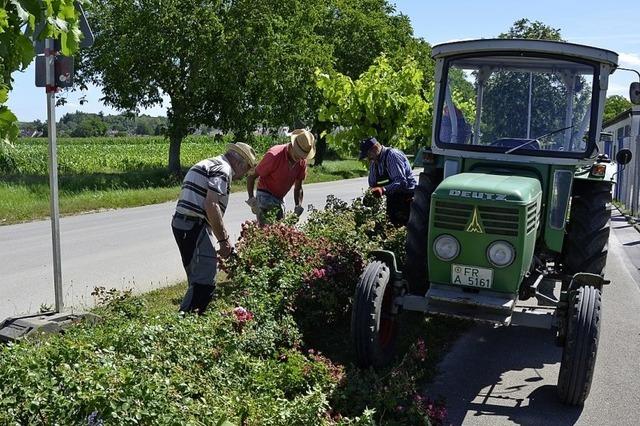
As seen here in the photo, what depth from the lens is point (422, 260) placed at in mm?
6852

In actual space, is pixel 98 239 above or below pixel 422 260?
below

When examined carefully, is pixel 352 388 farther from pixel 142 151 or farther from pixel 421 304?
pixel 142 151

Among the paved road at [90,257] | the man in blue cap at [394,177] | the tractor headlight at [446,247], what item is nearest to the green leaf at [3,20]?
the tractor headlight at [446,247]

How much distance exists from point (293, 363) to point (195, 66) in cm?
2173

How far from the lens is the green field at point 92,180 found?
60.2 ft

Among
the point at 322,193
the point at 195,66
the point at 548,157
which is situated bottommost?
the point at 322,193

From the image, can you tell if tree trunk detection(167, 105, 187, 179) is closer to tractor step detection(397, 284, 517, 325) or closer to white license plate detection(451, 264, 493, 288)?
tractor step detection(397, 284, 517, 325)

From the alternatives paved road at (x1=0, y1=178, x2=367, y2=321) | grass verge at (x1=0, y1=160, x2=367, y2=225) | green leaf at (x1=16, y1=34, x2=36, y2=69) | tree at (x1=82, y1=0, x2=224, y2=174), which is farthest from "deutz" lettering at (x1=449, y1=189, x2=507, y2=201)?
tree at (x1=82, y1=0, x2=224, y2=174)

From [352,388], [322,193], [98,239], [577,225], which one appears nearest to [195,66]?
[322,193]

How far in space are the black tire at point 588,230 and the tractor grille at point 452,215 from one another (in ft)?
6.56

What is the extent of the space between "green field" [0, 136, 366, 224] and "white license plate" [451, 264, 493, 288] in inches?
337

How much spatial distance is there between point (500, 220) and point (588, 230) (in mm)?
1955

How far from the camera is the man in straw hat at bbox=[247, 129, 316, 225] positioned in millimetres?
8789

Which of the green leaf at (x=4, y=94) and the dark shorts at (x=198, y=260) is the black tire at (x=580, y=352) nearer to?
the dark shorts at (x=198, y=260)
